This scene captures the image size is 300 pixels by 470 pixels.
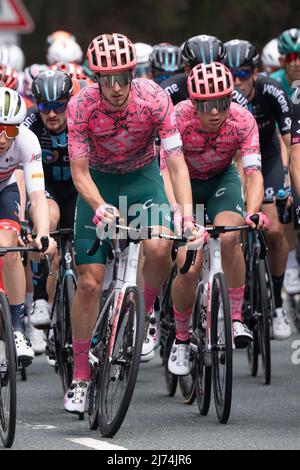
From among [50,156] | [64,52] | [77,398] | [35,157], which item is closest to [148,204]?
[35,157]

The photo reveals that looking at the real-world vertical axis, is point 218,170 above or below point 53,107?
below

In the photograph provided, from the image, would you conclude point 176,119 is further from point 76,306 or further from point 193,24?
point 193,24

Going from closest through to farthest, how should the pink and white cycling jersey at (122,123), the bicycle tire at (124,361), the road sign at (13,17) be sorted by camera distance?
the bicycle tire at (124,361) → the pink and white cycling jersey at (122,123) → the road sign at (13,17)

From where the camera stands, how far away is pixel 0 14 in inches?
680

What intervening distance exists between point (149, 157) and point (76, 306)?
41.5 inches

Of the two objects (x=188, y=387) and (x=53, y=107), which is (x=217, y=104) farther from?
(x=188, y=387)

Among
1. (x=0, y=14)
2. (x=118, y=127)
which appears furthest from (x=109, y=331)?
(x=0, y=14)

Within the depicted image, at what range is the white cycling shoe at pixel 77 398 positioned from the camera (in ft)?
32.7

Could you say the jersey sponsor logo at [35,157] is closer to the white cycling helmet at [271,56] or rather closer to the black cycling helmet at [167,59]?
the black cycling helmet at [167,59]

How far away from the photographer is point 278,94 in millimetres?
12938

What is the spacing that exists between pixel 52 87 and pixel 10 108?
216 cm

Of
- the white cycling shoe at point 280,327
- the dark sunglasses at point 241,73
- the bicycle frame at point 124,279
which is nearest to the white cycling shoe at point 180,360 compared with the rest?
the bicycle frame at point 124,279

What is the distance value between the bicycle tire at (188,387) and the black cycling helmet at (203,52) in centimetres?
247

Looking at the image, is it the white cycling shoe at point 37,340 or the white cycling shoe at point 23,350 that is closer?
the white cycling shoe at point 23,350
